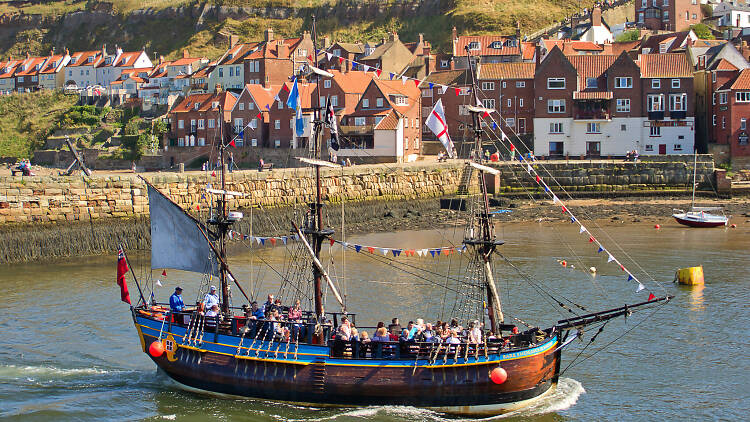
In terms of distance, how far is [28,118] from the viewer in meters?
103

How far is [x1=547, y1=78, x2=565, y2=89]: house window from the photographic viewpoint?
6969 cm

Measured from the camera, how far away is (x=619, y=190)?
62.4m

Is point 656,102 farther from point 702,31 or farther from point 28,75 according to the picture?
point 28,75

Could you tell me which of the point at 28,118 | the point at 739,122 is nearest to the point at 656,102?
the point at 739,122

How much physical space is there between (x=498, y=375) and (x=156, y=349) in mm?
9482

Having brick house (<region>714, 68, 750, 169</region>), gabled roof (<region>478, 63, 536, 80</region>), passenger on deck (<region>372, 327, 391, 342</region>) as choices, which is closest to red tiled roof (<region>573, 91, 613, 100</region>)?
gabled roof (<region>478, 63, 536, 80</region>)

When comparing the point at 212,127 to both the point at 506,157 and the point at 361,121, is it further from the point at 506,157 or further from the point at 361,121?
the point at 506,157

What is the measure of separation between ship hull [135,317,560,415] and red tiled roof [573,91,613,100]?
47.2 metres

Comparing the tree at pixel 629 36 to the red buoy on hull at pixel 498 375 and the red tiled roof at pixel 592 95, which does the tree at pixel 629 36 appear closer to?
the red tiled roof at pixel 592 95

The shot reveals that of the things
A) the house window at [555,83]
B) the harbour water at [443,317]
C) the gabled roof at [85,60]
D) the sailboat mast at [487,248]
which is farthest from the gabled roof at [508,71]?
the gabled roof at [85,60]

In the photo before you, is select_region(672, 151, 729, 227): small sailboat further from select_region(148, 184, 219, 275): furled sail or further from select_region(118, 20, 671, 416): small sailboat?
select_region(148, 184, 219, 275): furled sail

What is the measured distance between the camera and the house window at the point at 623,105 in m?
68.9

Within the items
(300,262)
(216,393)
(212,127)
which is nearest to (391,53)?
(212,127)

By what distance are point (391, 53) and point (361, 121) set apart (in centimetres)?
2031
